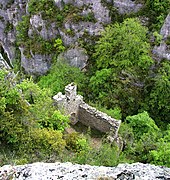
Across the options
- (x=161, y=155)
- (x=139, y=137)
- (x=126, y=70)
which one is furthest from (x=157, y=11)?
(x=161, y=155)

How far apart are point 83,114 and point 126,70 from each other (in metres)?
5.97

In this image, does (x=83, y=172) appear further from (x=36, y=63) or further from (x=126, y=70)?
(x=36, y=63)

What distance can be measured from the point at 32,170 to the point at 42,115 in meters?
8.60

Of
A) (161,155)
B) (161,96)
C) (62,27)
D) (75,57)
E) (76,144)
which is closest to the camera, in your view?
(76,144)

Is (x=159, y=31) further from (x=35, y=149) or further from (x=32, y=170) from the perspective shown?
(x=32, y=170)

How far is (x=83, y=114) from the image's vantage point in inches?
878

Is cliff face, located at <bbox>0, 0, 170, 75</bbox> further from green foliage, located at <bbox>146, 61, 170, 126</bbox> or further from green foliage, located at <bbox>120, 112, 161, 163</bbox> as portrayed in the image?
green foliage, located at <bbox>120, 112, 161, 163</bbox>

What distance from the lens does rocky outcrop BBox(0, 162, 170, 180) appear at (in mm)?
7828

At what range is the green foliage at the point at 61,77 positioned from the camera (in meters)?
27.5

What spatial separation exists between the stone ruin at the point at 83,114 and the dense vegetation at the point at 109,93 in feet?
2.80

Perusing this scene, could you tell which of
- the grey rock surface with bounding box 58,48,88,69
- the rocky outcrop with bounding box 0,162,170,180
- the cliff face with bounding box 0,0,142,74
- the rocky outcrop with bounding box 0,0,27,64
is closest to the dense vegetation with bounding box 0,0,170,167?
the cliff face with bounding box 0,0,142,74

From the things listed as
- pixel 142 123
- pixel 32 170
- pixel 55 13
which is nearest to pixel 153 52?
pixel 142 123

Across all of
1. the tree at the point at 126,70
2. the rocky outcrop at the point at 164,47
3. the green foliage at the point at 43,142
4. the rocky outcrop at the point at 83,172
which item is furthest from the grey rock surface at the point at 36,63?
the rocky outcrop at the point at 83,172

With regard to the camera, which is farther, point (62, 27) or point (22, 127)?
point (62, 27)
